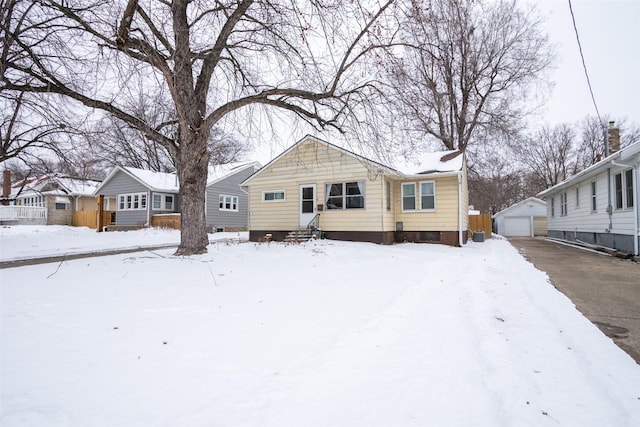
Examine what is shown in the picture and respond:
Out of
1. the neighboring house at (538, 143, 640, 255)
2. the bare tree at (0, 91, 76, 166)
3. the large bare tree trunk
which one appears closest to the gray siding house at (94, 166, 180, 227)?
the bare tree at (0, 91, 76, 166)

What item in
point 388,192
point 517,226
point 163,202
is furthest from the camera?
point 517,226

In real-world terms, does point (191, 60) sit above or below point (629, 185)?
above

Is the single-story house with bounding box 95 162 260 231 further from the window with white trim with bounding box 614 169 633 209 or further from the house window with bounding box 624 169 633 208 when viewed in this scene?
the house window with bounding box 624 169 633 208

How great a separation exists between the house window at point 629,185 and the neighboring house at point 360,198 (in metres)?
5.01

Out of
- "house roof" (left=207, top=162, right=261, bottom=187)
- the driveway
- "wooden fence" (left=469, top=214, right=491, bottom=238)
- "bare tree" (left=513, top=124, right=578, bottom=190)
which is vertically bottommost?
the driveway

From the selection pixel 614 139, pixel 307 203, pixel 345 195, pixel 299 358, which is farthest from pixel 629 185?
pixel 299 358

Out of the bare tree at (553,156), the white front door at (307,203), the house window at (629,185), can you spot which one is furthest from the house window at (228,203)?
the bare tree at (553,156)

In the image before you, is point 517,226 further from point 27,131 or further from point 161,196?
point 27,131

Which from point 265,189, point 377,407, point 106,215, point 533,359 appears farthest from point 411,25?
point 106,215

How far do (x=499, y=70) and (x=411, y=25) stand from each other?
1827 centimetres

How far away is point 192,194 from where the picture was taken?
8594 millimetres

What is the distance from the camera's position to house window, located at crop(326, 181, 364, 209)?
537 inches

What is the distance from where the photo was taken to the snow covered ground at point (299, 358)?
204 centimetres

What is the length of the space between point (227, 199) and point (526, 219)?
26853mm
